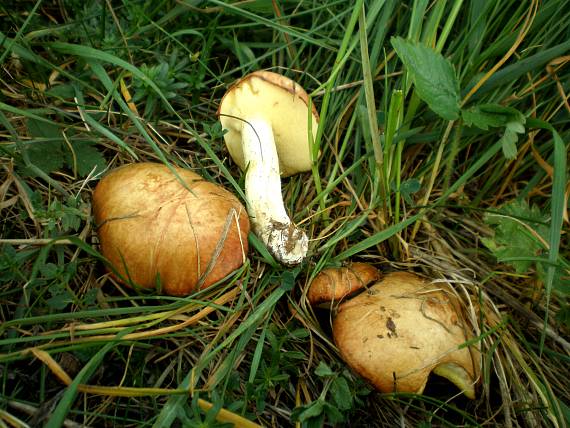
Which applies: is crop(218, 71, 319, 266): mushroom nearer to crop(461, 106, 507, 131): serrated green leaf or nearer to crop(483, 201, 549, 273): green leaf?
crop(461, 106, 507, 131): serrated green leaf

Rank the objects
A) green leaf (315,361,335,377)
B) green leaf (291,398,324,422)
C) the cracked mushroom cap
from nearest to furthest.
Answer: green leaf (291,398,324,422) < green leaf (315,361,335,377) < the cracked mushroom cap

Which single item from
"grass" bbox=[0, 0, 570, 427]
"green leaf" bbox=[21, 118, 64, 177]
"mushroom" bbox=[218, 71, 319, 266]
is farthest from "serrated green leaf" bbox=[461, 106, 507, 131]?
"green leaf" bbox=[21, 118, 64, 177]

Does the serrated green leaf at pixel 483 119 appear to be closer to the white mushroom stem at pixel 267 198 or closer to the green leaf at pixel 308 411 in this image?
the white mushroom stem at pixel 267 198

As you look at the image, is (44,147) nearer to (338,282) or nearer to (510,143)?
(338,282)

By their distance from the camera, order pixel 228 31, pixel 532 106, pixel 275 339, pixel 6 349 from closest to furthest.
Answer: pixel 6 349 → pixel 275 339 → pixel 532 106 → pixel 228 31

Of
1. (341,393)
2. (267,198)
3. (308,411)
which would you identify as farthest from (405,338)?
(267,198)

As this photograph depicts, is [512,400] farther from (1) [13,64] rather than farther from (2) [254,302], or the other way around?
(1) [13,64]

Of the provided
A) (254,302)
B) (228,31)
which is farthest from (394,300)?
(228,31)
